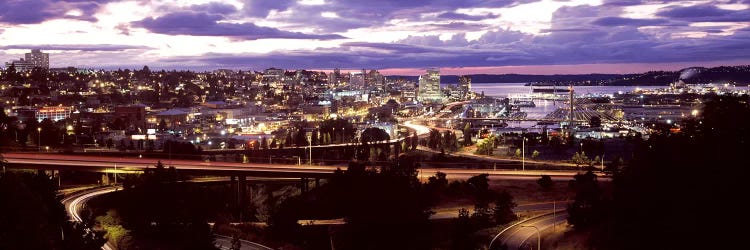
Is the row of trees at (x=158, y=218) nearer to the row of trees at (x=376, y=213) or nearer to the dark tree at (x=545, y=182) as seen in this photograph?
the row of trees at (x=376, y=213)

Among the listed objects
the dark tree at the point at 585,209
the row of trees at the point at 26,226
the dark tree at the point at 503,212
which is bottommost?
the dark tree at the point at 503,212

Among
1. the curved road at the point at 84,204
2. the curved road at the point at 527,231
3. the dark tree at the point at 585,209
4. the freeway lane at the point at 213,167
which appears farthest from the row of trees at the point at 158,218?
the dark tree at the point at 585,209

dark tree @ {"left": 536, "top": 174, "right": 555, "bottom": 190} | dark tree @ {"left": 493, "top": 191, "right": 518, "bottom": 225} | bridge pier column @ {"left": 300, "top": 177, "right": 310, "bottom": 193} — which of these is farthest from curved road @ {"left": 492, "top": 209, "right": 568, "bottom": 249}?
bridge pier column @ {"left": 300, "top": 177, "right": 310, "bottom": 193}

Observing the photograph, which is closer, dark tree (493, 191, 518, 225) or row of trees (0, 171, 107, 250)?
row of trees (0, 171, 107, 250)

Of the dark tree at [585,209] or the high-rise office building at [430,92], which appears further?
the high-rise office building at [430,92]

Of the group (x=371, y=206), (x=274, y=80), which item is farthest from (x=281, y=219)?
(x=274, y=80)

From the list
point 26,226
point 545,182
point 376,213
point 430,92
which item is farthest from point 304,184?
point 430,92

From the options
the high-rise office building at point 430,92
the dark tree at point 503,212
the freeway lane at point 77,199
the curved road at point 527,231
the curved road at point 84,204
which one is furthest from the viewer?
the high-rise office building at point 430,92

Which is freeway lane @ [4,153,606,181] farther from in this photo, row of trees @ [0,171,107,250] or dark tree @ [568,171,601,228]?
row of trees @ [0,171,107,250]
